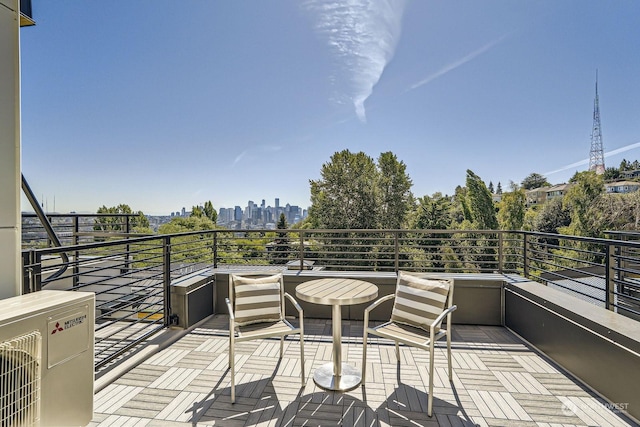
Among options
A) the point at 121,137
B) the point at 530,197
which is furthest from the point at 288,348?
the point at 530,197

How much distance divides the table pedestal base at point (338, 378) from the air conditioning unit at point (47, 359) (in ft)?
5.14

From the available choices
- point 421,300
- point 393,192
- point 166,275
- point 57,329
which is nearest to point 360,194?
point 393,192

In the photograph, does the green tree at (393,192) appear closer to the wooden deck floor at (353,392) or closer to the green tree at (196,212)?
the wooden deck floor at (353,392)

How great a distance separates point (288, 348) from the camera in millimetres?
3199

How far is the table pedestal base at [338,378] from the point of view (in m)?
2.39

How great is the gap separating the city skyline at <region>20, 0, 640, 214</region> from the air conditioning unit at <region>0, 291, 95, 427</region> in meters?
1.05

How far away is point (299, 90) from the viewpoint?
38.6 feet

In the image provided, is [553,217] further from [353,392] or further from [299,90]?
[353,392]

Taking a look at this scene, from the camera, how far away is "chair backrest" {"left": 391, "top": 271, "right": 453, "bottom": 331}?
248 centimetres

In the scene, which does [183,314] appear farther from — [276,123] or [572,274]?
[276,123]

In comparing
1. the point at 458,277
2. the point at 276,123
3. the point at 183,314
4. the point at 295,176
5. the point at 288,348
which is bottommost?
the point at 288,348

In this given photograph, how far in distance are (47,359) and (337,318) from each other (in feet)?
6.02

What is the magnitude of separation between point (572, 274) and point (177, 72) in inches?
485

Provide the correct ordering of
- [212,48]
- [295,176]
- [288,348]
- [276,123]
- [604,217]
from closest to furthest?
[288,348] → [212,48] → [276,123] → [604,217] → [295,176]
